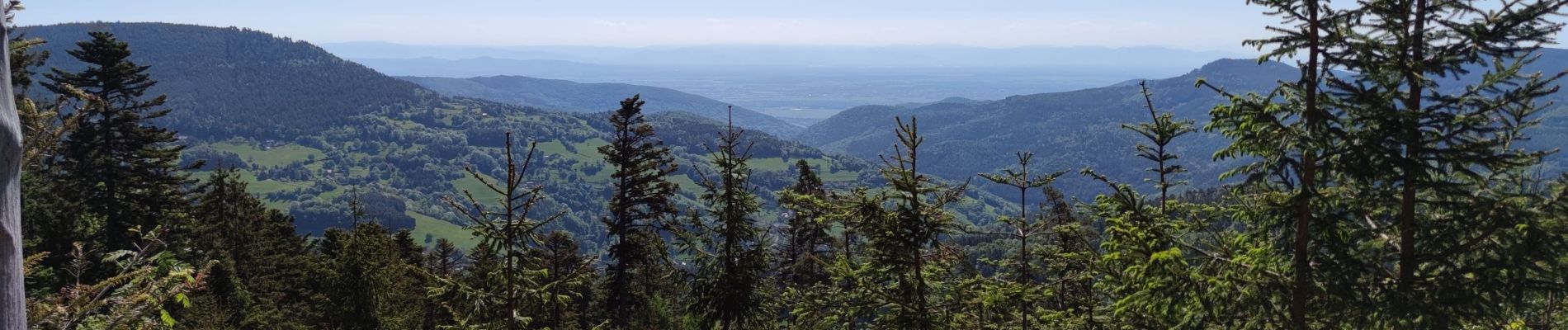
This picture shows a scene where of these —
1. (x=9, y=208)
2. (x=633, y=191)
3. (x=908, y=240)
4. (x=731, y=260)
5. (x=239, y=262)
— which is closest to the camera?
(x=9, y=208)

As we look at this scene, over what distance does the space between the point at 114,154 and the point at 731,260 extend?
22.8 meters

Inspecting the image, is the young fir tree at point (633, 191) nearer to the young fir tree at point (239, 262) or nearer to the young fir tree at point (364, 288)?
the young fir tree at point (364, 288)

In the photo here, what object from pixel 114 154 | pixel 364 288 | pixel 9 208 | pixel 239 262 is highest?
pixel 9 208

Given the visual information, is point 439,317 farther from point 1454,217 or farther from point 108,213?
point 1454,217

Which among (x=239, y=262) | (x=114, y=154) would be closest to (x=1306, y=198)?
(x=114, y=154)

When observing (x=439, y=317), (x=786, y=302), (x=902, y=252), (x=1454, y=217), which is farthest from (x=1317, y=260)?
(x=439, y=317)

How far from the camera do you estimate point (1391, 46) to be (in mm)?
8203

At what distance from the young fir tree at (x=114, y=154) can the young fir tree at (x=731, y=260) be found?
1961 cm

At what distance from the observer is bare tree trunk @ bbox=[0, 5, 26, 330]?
2.26 m

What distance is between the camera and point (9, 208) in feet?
7.59

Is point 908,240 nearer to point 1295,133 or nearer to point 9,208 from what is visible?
point 1295,133

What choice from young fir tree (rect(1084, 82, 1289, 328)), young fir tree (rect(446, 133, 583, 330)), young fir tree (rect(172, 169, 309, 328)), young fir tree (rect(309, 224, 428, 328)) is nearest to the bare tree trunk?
young fir tree (rect(446, 133, 583, 330))

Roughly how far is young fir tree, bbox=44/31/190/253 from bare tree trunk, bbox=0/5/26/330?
2644 centimetres

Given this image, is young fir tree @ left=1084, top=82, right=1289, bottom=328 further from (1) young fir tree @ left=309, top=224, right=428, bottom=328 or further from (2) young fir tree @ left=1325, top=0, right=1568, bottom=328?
(1) young fir tree @ left=309, top=224, right=428, bottom=328
